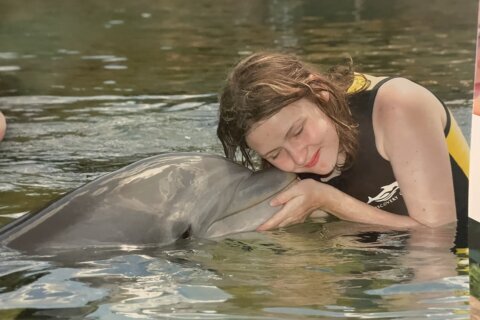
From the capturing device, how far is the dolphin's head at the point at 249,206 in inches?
203

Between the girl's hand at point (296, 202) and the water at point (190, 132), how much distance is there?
153mm

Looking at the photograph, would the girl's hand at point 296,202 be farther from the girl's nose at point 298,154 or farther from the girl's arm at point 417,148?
the girl's arm at point 417,148

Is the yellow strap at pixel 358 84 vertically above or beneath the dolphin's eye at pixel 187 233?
above

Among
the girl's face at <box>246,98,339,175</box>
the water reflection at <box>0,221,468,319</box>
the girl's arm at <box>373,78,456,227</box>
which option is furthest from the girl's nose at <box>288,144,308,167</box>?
the girl's arm at <box>373,78,456,227</box>

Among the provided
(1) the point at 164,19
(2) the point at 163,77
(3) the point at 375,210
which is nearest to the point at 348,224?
(3) the point at 375,210

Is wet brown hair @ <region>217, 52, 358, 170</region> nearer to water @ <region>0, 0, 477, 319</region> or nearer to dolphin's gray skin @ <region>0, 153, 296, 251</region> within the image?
dolphin's gray skin @ <region>0, 153, 296, 251</region>

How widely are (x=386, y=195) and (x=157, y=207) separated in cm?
134

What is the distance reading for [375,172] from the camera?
18.6ft

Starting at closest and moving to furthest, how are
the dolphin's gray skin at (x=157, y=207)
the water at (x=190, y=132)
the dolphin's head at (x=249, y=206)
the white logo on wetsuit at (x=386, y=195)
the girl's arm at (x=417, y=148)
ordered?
1. the water at (x=190, y=132)
2. the dolphin's gray skin at (x=157, y=207)
3. the dolphin's head at (x=249, y=206)
4. the girl's arm at (x=417, y=148)
5. the white logo on wetsuit at (x=386, y=195)

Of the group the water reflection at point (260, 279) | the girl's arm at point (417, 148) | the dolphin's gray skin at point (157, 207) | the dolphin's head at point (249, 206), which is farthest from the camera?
the girl's arm at point (417, 148)

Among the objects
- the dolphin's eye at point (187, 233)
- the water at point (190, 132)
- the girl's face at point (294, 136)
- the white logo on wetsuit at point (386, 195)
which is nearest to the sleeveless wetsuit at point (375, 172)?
the white logo on wetsuit at point (386, 195)

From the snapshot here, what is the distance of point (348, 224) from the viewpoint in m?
5.73

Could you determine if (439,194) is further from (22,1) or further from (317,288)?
(22,1)

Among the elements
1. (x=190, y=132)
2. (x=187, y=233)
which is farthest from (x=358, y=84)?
(x=190, y=132)
